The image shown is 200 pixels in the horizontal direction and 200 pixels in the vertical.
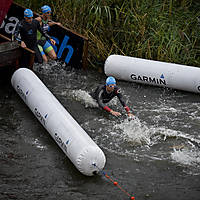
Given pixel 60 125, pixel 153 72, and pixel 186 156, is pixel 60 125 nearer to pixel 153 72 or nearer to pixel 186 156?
pixel 186 156

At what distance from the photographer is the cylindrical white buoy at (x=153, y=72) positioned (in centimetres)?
927

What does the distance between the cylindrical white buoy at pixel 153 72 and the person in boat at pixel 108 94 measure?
1.34 m

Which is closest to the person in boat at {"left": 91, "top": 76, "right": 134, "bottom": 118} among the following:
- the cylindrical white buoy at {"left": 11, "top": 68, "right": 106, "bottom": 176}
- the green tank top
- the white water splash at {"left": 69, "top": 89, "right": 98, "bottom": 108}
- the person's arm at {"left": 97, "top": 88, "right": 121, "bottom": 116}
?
the person's arm at {"left": 97, "top": 88, "right": 121, "bottom": 116}

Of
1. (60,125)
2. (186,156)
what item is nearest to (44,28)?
(60,125)

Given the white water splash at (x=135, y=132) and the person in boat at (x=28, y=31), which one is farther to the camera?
the person in boat at (x=28, y=31)

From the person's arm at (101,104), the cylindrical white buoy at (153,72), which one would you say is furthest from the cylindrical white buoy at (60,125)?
the cylindrical white buoy at (153,72)

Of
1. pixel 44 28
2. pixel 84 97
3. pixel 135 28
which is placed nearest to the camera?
pixel 84 97

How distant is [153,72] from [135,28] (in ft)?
5.21

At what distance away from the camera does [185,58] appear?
1023 centimetres

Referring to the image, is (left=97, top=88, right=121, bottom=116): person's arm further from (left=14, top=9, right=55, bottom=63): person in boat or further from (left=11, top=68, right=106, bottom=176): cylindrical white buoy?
(left=14, top=9, right=55, bottom=63): person in boat

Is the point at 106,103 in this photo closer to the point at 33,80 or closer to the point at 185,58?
Result: the point at 33,80

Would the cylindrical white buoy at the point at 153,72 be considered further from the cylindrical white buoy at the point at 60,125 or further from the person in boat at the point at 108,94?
the cylindrical white buoy at the point at 60,125

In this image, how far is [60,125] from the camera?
7008 millimetres

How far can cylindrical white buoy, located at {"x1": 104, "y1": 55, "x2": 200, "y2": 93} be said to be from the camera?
30.4 feet
